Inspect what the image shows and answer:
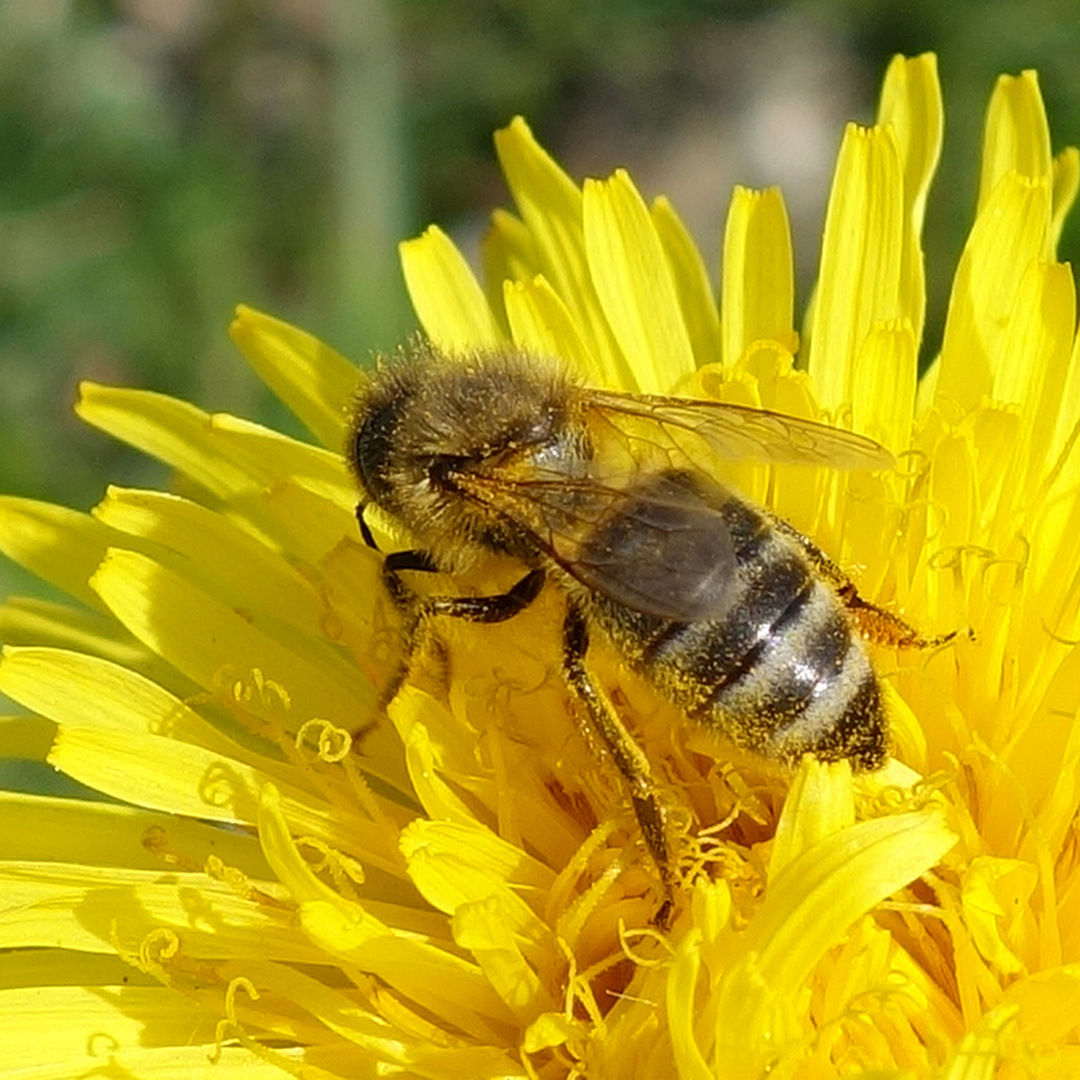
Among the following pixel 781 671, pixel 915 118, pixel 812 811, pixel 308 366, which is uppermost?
pixel 915 118

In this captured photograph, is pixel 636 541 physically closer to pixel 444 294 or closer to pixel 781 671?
pixel 781 671

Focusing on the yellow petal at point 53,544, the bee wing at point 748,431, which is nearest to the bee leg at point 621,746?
the bee wing at point 748,431

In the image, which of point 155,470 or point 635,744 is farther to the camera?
point 155,470

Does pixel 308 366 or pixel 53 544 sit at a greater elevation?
pixel 308 366

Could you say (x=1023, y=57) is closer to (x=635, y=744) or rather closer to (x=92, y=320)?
(x=92, y=320)

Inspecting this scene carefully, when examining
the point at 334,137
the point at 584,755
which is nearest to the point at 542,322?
the point at 584,755

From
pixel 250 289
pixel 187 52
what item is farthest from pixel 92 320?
pixel 187 52
